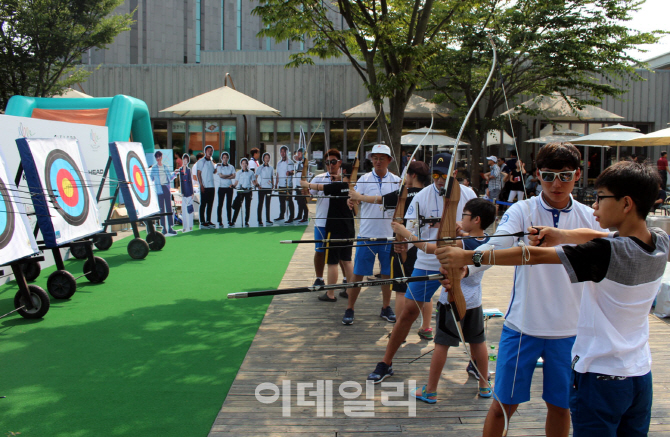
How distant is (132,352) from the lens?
4512 mm

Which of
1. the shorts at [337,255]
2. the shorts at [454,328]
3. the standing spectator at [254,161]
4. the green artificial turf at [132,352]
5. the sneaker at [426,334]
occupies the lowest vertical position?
the green artificial turf at [132,352]

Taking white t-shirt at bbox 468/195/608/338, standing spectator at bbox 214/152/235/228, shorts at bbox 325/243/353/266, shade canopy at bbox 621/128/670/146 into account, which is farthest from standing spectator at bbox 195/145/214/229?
white t-shirt at bbox 468/195/608/338

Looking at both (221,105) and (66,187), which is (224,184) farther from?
(66,187)

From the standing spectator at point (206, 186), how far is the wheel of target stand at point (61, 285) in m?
6.41

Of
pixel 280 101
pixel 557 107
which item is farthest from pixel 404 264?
pixel 280 101

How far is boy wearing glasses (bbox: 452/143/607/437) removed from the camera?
2.50 m

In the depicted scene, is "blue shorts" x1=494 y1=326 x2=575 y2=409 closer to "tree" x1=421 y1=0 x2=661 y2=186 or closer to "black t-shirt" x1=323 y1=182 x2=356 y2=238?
"black t-shirt" x1=323 y1=182 x2=356 y2=238

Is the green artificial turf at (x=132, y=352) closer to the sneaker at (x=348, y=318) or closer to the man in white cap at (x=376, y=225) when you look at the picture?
the sneaker at (x=348, y=318)

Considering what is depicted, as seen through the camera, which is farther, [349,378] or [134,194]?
[134,194]

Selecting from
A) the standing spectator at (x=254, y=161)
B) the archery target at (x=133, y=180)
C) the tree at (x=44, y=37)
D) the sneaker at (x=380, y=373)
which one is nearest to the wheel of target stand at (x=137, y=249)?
the archery target at (x=133, y=180)

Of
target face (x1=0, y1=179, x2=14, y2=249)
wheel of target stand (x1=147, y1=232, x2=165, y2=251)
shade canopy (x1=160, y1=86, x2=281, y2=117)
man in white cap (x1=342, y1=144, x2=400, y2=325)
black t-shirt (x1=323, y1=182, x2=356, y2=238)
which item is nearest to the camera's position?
target face (x1=0, y1=179, x2=14, y2=249)

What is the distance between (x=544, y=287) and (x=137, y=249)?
745 cm

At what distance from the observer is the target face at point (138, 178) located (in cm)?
870

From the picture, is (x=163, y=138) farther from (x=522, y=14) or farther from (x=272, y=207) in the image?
(x=522, y=14)
